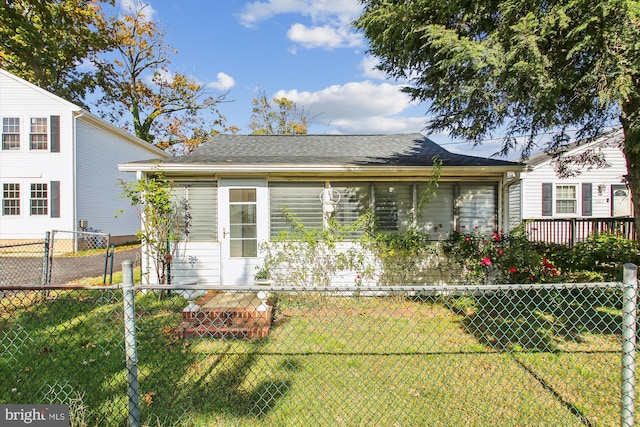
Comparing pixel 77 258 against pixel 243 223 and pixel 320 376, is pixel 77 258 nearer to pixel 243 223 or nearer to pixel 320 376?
pixel 243 223

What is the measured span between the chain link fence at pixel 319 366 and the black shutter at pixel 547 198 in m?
9.58

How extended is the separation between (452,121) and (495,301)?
332cm

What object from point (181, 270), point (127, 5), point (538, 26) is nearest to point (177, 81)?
point (127, 5)

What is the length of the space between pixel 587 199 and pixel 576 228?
13.5ft

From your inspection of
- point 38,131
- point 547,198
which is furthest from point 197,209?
point 547,198

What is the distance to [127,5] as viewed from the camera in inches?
752

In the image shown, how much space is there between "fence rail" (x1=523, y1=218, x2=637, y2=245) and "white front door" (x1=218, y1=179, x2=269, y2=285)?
6557mm

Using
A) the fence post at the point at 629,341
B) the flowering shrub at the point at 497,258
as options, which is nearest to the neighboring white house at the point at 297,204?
the flowering shrub at the point at 497,258

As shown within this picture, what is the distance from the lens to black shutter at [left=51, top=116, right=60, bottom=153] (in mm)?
12156

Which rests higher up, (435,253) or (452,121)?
(452,121)

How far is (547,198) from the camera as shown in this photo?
13156 mm

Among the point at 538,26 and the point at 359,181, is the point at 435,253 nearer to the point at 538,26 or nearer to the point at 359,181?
the point at 359,181

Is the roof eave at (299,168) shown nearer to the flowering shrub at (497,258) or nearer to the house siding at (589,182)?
the flowering shrub at (497,258)

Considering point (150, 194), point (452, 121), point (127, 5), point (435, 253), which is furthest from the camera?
point (127, 5)
